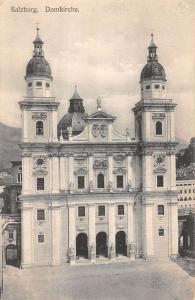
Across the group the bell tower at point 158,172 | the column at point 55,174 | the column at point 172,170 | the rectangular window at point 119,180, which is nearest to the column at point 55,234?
the column at point 55,174

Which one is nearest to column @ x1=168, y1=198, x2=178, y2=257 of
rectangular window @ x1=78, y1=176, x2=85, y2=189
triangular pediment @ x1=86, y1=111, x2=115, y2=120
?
rectangular window @ x1=78, y1=176, x2=85, y2=189

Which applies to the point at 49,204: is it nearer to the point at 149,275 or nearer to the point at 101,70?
the point at 149,275

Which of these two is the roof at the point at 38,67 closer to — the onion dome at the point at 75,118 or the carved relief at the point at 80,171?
the carved relief at the point at 80,171

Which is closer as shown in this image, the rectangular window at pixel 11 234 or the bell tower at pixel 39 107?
the bell tower at pixel 39 107

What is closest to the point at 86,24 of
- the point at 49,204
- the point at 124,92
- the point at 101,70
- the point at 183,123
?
the point at 101,70

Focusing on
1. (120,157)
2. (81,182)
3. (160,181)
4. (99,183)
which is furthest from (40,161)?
(160,181)

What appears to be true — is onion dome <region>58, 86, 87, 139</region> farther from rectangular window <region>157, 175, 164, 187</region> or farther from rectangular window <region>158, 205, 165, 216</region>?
rectangular window <region>158, 205, 165, 216</region>
